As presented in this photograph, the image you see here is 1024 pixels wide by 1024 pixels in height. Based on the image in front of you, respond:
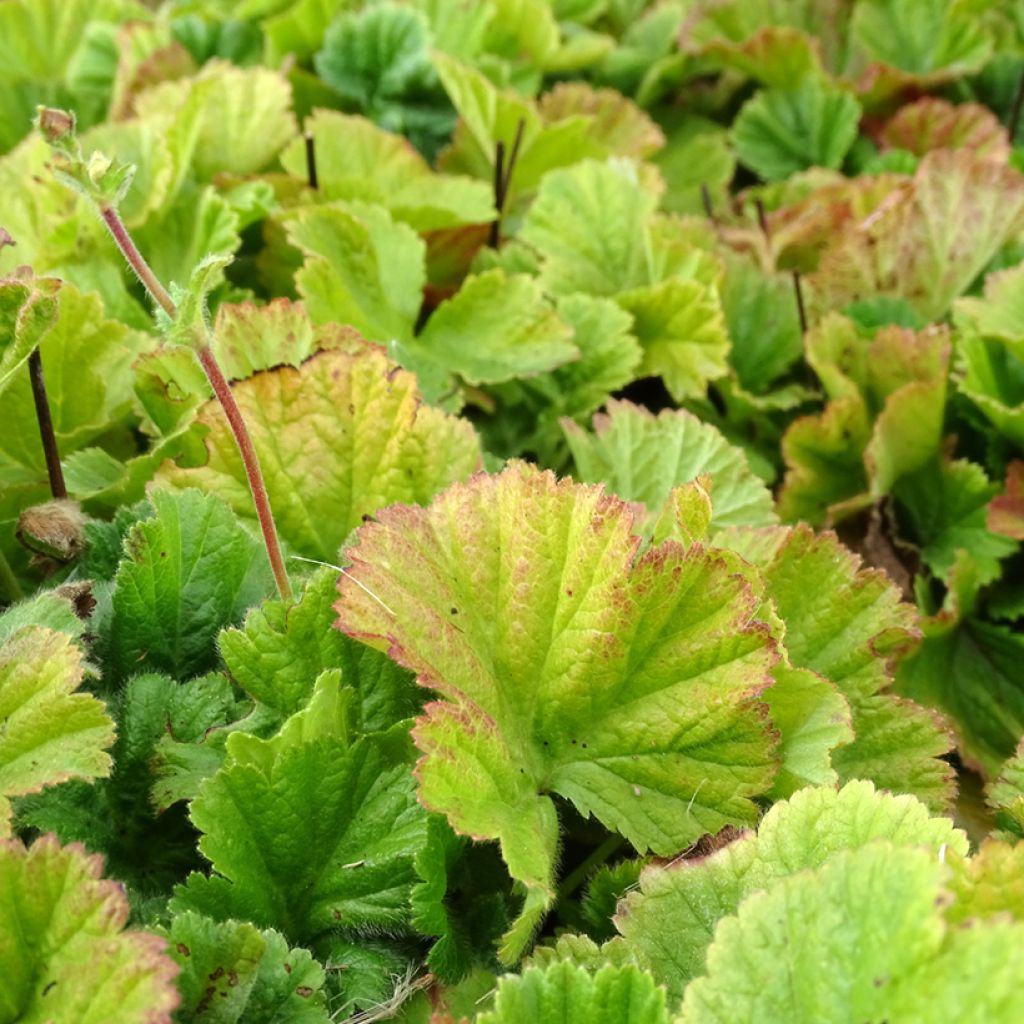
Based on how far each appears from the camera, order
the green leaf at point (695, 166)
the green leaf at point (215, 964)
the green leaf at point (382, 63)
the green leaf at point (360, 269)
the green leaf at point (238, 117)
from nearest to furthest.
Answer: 1. the green leaf at point (215, 964)
2. the green leaf at point (360, 269)
3. the green leaf at point (238, 117)
4. the green leaf at point (382, 63)
5. the green leaf at point (695, 166)

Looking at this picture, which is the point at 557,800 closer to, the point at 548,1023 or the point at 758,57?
the point at 548,1023

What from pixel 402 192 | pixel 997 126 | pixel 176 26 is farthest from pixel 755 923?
pixel 176 26

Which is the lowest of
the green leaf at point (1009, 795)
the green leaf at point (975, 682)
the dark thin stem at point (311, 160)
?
the green leaf at point (975, 682)

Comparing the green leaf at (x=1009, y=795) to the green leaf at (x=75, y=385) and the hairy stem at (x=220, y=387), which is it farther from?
the green leaf at (x=75, y=385)

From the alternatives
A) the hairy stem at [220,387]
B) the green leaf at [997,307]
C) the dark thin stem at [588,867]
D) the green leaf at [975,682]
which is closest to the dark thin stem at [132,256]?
the hairy stem at [220,387]

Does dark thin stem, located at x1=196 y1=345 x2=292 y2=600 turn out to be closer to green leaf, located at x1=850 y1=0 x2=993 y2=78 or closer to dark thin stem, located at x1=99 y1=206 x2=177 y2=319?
dark thin stem, located at x1=99 y1=206 x2=177 y2=319
